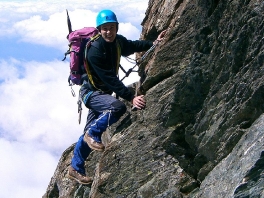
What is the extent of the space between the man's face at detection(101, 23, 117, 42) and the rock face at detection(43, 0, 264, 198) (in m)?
1.32

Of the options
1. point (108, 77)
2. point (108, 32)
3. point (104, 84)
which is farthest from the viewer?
point (104, 84)

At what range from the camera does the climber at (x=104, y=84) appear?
11969 millimetres

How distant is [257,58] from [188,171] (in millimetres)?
3678

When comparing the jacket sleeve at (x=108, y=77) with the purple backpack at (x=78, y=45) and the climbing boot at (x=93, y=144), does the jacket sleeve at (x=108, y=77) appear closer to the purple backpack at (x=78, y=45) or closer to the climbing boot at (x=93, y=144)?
the purple backpack at (x=78, y=45)

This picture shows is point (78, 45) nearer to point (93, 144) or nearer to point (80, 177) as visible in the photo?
point (93, 144)

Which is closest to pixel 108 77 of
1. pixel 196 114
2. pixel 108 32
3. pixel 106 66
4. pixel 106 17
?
pixel 106 66

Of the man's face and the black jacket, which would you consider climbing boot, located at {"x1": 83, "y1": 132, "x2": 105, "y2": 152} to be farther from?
the man's face

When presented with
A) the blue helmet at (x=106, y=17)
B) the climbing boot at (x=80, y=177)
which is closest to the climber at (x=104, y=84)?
the blue helmet at (x=106, y=17)

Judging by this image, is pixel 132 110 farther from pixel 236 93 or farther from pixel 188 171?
pixel 236 93

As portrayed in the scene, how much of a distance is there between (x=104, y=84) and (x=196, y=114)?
11.0 feet

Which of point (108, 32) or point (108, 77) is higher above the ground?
point (108, 32)

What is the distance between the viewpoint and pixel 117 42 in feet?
41.3

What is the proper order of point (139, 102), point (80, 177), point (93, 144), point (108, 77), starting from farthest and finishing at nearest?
1. point (80, 177)
2. point (93, 144)
3. point (139, 102)
4. point (108, 77)

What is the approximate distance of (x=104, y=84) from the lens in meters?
12.8
